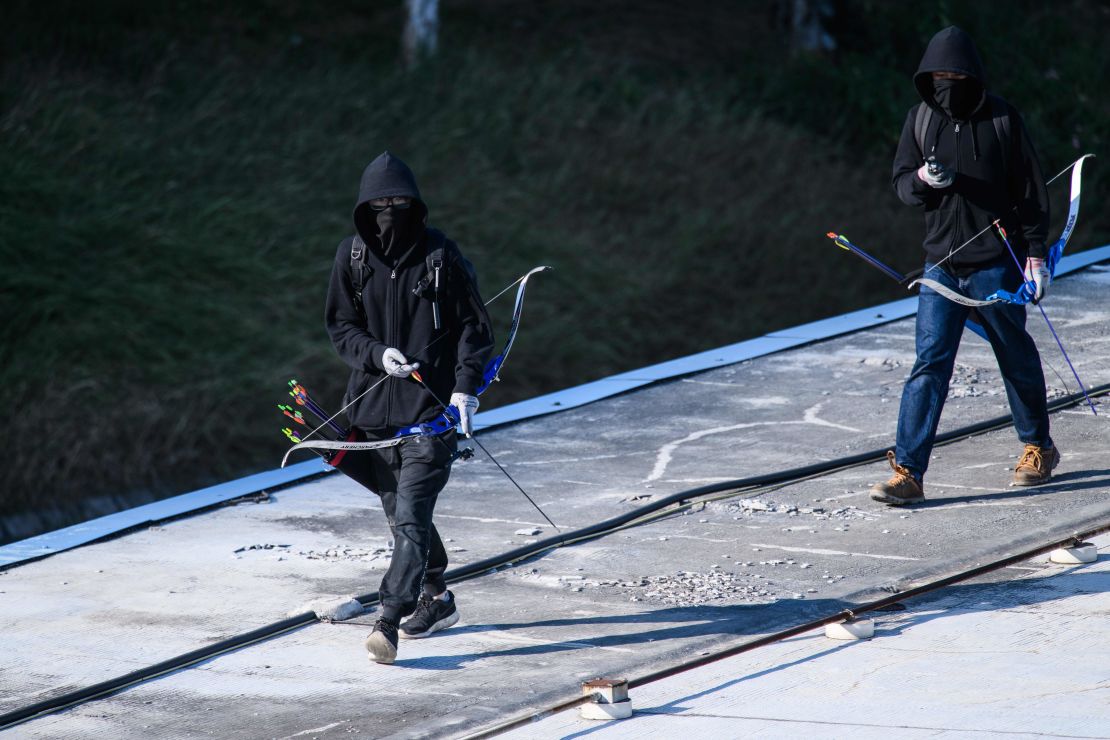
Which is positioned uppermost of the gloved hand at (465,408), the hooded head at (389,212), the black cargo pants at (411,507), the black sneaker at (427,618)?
the hooded head at (389,212)

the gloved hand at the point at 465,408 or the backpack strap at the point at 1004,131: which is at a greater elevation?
the backpack strap at the point at 1004,131

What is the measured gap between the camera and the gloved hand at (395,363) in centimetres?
586

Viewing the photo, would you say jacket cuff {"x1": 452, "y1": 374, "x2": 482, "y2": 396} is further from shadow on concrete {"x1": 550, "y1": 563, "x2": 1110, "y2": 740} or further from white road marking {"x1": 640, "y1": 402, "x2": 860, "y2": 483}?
white road marking {"x1": 640, "y1": 402, "x2": 860, "y2": 483}

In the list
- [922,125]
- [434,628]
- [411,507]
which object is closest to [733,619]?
[434,628]

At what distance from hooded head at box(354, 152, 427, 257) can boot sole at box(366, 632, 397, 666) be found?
4.61 ft

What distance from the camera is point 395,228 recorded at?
6047 millimetres

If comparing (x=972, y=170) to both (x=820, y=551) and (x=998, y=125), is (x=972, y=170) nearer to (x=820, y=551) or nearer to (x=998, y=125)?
(x=998, y=125)

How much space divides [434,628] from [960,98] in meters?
3.31

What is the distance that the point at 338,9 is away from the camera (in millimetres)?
23250

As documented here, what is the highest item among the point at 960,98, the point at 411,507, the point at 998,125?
the point at 960,98

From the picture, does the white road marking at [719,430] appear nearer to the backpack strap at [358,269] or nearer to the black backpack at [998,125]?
the black backpack at [998,125]

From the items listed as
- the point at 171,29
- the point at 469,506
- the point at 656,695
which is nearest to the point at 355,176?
the point at 171,29

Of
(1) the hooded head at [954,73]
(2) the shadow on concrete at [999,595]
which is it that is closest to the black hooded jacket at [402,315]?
(2) the shadow on concrete at [999,595]

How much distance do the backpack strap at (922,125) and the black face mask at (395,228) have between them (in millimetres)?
2556
